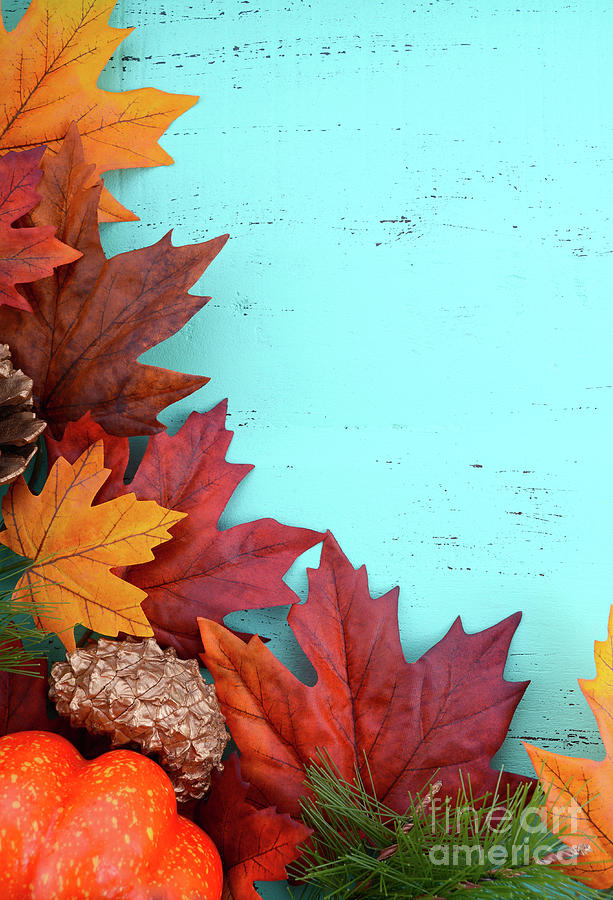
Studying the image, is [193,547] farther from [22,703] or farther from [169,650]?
[22,703]

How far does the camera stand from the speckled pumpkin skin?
1.58 feet

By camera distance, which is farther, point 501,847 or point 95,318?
point 95,318

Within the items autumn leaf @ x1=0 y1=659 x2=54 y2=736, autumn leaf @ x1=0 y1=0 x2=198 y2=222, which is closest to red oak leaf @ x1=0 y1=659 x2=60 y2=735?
autumn leaf @ x1=0 y1=659 x2=54 y2=736

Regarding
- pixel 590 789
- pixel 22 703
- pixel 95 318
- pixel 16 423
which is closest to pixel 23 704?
pixel 22 703

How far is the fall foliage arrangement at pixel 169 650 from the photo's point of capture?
53 centimetres

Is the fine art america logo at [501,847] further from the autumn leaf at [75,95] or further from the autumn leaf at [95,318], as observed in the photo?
the autumn leaf at [75,95]

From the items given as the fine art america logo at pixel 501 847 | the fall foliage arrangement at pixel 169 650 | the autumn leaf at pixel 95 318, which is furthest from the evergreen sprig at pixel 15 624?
the fine art america logo at pixel 501 847

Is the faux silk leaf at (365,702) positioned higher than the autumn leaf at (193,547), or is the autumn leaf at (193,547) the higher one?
the autumn leaf at (193,547)

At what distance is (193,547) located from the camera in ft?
2.17

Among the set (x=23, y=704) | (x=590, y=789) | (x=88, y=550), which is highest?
(x=88, y=550)

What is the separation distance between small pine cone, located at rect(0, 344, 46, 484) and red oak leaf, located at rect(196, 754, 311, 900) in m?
0.34

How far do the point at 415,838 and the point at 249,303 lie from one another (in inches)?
20.9

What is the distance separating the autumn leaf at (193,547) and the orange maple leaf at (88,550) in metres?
0.04

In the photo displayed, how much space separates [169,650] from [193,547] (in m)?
0.10
